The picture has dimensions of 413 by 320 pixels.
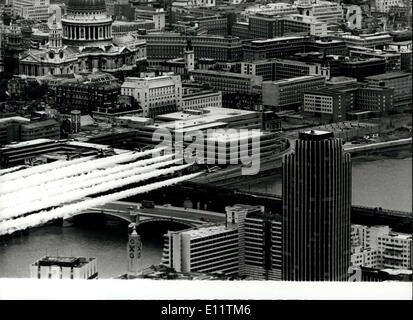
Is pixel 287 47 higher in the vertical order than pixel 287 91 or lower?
higher

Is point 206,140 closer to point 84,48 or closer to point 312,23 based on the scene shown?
point 84,48

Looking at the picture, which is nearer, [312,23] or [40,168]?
[40,168]

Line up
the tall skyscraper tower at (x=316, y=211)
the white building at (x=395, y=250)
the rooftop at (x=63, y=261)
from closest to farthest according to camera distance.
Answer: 1. the rooftop at (x=63, y=261)
2. the tall skyscraper tower at (x=316, y=211)
3. the white building at (x=395, y=250)

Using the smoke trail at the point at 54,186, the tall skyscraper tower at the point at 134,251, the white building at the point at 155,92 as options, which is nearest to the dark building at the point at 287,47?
the white building at the point at 155,92

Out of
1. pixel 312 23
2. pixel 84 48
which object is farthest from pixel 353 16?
pixel 84 48

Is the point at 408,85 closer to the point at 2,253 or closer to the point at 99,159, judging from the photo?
the point at 99,159

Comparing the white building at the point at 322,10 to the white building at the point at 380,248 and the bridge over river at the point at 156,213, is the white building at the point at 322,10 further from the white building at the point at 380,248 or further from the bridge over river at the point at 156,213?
the white building at the point at 380,248

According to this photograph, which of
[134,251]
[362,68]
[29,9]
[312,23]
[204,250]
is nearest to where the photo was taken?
[204,250]
